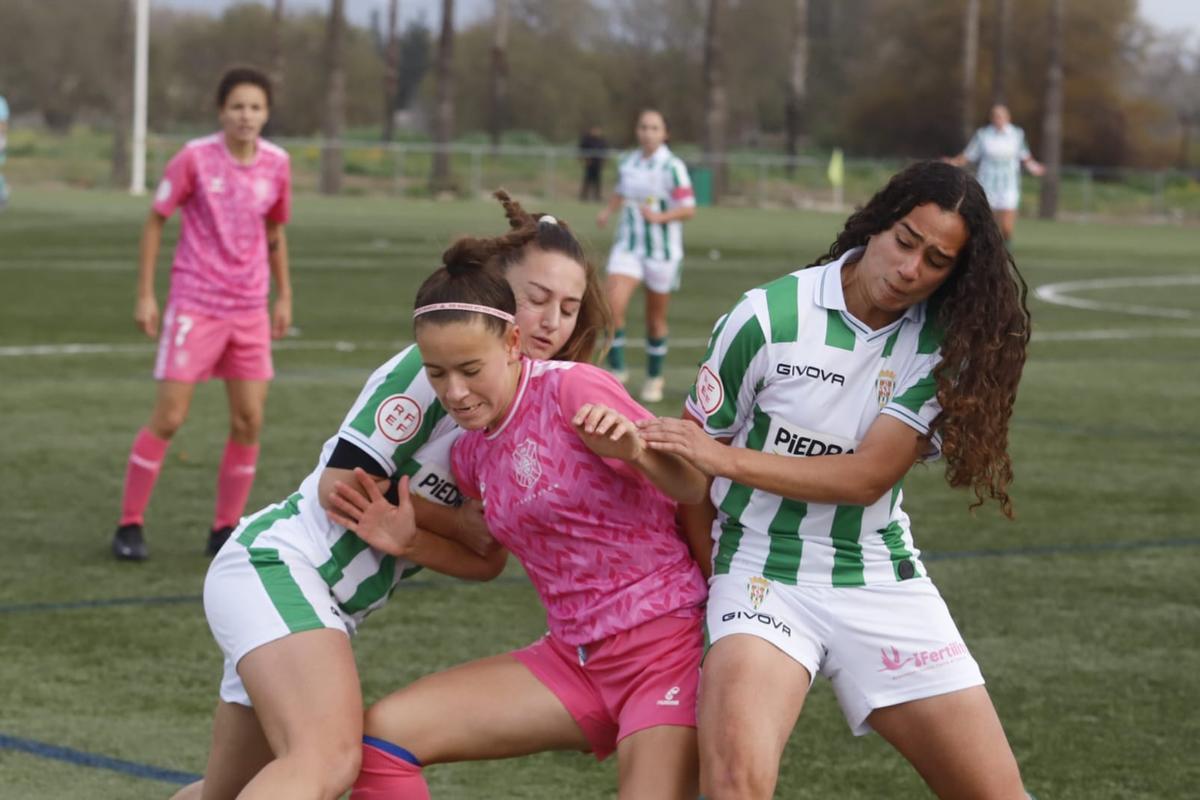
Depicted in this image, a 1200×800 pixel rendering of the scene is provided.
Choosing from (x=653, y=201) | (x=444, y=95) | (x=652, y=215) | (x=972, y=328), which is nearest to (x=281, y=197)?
(x=972, y=328)

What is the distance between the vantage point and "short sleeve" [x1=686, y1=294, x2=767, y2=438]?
14.1ft

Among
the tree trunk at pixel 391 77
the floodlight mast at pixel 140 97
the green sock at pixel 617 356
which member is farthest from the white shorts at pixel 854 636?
the tree trunk at pixel 391 77

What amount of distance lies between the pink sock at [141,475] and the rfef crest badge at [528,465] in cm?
411

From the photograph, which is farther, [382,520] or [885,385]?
[885,385]

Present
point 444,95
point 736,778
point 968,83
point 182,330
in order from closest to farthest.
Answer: point 736,778
point 182,330
point 444,95
point 968,83

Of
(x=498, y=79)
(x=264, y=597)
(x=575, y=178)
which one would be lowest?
(x=264, y=597)

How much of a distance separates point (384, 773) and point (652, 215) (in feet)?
33.5

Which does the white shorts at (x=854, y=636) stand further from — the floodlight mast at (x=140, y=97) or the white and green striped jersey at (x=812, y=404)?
the floodlight mast at (x=140, y=97)

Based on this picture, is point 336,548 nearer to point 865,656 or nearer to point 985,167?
point 865,656

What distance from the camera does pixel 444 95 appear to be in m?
59.0

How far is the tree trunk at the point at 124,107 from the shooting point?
5112cm

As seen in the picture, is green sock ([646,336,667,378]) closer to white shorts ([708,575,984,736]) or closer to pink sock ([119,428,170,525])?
pink sock ([119,428,170,525])

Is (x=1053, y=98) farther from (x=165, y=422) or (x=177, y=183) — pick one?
(x=165, y=422)

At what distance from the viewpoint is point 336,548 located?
4.20 m
